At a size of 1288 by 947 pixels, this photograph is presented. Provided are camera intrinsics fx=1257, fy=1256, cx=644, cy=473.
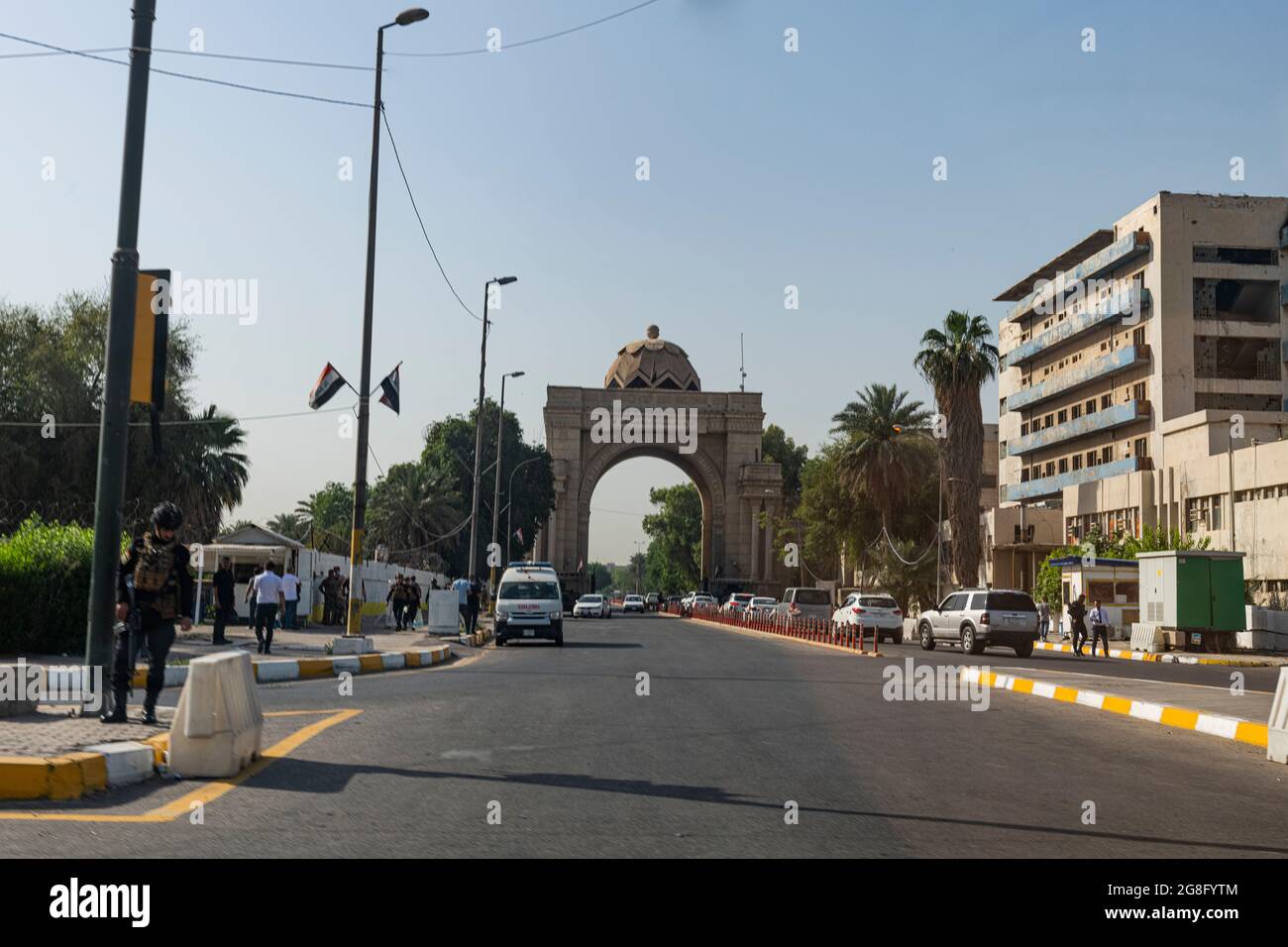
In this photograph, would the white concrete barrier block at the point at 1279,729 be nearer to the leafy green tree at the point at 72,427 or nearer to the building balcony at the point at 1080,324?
the leafy green tree at the point at 72,427

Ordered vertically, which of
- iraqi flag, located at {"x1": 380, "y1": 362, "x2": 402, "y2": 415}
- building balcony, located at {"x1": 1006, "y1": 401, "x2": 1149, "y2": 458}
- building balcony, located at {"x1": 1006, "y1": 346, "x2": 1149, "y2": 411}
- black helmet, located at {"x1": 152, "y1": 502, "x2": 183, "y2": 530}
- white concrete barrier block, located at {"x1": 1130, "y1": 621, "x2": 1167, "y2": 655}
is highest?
building balcony, located at {"x1": 1006, "y1": 346, "x2": 1149, "y2": 411}

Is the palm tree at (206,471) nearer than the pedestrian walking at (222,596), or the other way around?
the pedestrian walking at (222,596)

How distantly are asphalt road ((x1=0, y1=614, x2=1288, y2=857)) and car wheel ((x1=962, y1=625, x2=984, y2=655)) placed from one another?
54.5ft

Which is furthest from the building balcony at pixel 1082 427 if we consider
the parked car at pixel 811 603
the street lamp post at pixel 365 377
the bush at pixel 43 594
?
the bush at pixel 43 594

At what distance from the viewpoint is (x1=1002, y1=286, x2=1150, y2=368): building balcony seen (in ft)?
193

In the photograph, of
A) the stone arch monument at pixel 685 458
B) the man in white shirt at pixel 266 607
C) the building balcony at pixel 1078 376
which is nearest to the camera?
the man in white shirt at pixel 266 607

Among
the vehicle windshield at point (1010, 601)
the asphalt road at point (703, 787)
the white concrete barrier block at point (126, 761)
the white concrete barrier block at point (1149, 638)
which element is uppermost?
the vehicle windshield at point (1010, 601)

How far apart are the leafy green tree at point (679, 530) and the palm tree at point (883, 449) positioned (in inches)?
3620

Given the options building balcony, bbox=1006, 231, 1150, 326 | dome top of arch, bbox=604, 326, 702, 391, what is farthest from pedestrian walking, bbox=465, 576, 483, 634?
dome top of arch, bbox=604, 326, 702, 391

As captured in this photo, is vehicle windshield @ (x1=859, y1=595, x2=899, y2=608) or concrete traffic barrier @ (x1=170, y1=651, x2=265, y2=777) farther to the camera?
vehicle windshield @ (x1=859, y1=595, x2=899, y2=608)

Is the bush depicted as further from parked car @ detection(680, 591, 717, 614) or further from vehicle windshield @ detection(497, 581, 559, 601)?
parked car @ detection(680, 591, 717, 614)

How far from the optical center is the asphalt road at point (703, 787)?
6.34m
